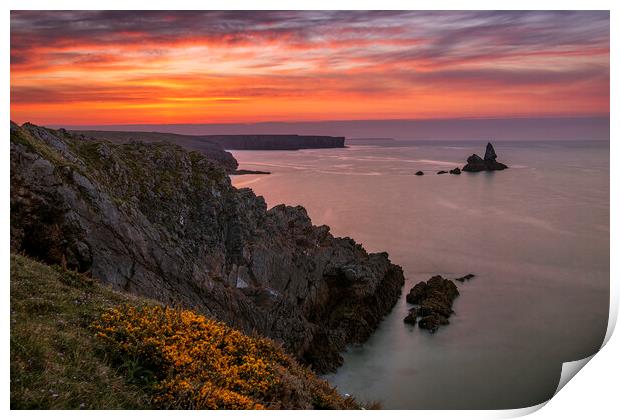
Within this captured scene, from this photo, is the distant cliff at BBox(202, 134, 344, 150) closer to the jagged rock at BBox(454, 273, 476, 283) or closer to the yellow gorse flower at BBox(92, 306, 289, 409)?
the jagged rock at BBox(454, 273, 476, 283)

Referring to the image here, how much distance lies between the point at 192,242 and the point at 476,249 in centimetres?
1089

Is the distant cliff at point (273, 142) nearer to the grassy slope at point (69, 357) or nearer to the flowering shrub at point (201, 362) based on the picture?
the grassy slope at point (69, 357)

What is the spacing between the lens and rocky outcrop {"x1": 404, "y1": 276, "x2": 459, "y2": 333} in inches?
719

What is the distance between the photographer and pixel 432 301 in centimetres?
2034

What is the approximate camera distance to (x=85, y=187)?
391 inches

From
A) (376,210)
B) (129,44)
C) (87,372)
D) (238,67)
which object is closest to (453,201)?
(376,210)

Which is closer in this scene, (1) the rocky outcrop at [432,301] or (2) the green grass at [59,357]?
(2) the green grass at [59,357]

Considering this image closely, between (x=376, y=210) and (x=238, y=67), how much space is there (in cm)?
1254

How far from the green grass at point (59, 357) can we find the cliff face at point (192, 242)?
118 centimetres

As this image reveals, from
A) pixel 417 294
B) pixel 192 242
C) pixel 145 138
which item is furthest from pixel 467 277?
pixel 145 138

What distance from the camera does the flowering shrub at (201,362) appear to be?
6.20 metres

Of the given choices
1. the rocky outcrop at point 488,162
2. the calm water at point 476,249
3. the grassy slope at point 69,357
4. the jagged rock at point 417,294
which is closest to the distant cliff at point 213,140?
the calm water at point 476,249

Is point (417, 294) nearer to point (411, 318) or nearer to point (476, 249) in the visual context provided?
point (411, 318)

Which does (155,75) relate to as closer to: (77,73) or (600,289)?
(77,73)
